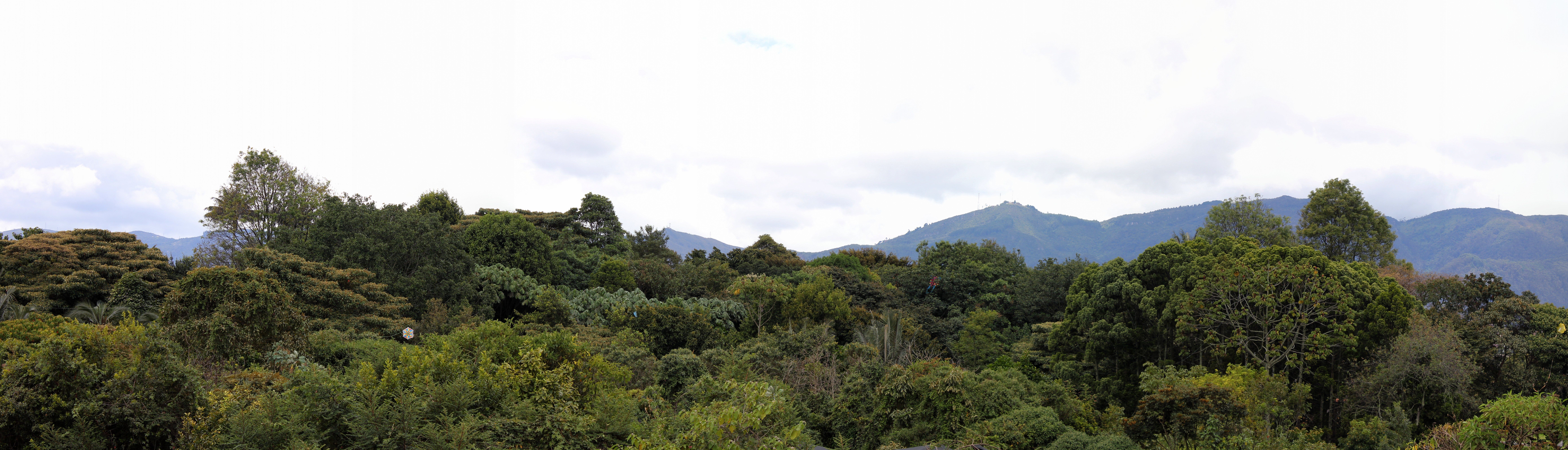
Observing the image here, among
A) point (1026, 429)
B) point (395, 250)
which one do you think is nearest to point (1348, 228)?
point (1026, 429)

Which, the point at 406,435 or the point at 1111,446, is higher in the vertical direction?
the point at 406,435

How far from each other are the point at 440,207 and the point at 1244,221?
3990 cm

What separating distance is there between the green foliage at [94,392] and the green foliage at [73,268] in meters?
11.4

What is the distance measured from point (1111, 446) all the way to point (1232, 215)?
31.1m

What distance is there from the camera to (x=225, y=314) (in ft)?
31.5

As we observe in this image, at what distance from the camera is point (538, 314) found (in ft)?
57.5

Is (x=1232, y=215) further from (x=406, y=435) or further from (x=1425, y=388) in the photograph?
(x=406, y=435)

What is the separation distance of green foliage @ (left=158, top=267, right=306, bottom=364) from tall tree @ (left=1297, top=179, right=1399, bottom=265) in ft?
117

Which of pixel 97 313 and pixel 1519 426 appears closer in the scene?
pixel 1519 426

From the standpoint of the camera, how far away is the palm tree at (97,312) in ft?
46.0

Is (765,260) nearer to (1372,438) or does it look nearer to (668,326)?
(668,326)

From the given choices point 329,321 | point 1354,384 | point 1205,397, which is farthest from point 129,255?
point 1354,384

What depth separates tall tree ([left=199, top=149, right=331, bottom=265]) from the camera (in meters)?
23.5

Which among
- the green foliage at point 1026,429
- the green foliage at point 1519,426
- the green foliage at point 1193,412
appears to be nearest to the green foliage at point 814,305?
the green foliage at point 1026,429
